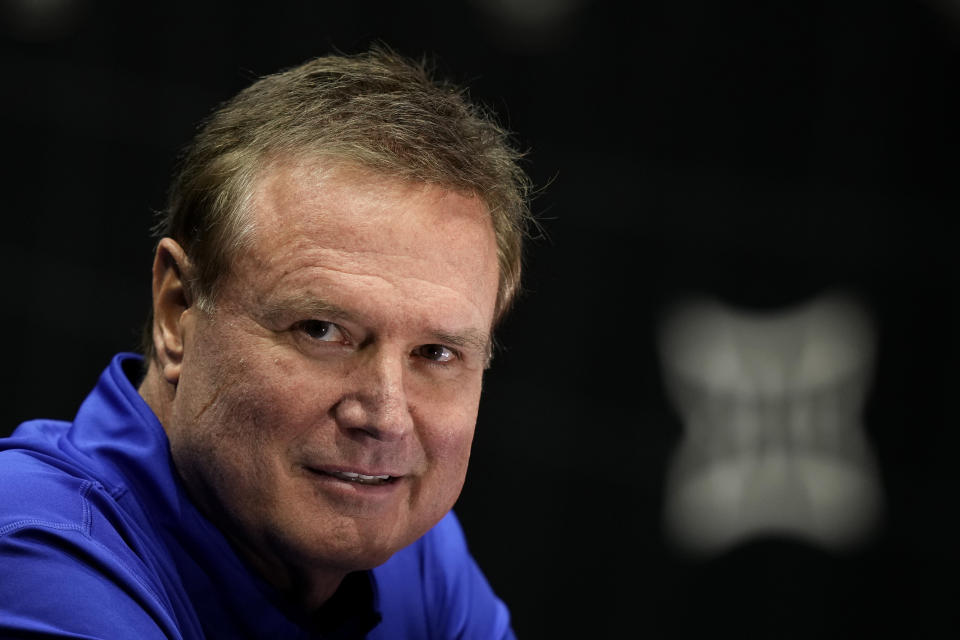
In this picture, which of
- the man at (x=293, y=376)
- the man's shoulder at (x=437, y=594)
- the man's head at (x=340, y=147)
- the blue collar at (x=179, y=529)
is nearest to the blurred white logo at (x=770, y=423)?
the man's shoulder at (x=437, y=594)

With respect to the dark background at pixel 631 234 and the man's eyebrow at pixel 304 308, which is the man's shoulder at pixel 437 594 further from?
the dark background at pixel 631 234

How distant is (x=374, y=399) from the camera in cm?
131

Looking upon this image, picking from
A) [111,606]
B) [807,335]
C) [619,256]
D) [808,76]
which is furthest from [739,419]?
[111,606]

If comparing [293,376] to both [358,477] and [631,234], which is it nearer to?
[358,477]

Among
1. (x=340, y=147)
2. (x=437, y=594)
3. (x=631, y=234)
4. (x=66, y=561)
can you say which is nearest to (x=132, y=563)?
(x=66, y=561)

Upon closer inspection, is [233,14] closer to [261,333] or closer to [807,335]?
[807,335]

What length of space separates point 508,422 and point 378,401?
7.12 feet

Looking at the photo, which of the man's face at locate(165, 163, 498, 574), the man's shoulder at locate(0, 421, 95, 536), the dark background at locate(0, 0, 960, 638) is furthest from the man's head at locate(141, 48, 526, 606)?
the dark background at locate(0, 0, 960, 638)

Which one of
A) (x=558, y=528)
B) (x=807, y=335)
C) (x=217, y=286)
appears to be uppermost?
(x=807, y=335)

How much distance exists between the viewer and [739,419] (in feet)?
11.2

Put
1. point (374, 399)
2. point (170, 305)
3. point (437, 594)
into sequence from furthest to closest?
1. point (437, 594)
2. point (170, 305)
3. point (374, 399)

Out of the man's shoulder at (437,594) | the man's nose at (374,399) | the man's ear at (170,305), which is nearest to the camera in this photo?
the man's nose at (374,399)

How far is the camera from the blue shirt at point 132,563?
44.2 inches

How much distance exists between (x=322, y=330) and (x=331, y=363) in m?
0.04
